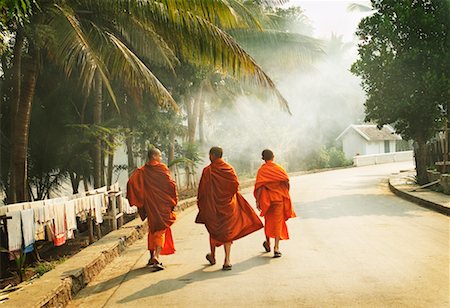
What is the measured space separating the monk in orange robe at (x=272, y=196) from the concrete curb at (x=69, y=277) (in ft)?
8.19

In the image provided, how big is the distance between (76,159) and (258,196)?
23.4ft

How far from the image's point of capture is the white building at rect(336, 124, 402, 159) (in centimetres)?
5022

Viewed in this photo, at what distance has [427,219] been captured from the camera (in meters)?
11.5

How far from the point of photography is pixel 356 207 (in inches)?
558

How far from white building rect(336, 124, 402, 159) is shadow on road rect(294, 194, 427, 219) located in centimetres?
3398

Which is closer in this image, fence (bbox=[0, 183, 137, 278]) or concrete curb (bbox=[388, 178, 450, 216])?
fence (bbox=[0, 183, 137, 278])

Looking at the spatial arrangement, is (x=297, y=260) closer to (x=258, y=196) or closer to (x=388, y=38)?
(x=258, y=196)

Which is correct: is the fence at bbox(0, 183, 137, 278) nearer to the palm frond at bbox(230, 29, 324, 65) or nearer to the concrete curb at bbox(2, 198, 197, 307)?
the concrete curb at bbox(2, 198, 197, 307)

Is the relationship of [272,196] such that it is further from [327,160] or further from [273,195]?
[327,160]

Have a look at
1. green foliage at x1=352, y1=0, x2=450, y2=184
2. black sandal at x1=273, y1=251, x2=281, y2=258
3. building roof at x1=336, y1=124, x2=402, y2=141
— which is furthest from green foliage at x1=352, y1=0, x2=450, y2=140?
building roof at x1=336, y1=124, x2=402, y2=141

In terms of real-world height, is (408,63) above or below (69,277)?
above

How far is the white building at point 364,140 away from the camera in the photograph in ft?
165

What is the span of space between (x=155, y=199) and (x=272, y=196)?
1.96 meters

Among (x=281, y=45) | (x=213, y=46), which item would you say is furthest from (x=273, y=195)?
(x=281, y=45)
